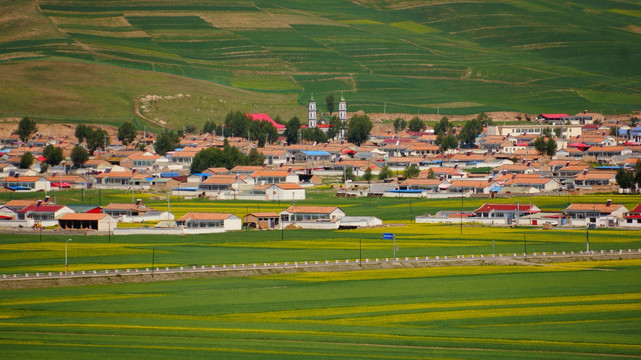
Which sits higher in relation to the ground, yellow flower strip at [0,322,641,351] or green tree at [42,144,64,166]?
green tree at [42,144,64,166]

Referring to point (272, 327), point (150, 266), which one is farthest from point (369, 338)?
point (150, 266)

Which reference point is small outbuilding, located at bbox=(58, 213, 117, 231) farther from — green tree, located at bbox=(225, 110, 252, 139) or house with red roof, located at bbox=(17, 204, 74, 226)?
green tree, located at bbox=(225, 110, 252, 139)

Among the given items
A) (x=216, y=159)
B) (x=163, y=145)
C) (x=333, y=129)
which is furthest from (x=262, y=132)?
(x=216, y=159)

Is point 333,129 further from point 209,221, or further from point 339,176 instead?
point 209,221

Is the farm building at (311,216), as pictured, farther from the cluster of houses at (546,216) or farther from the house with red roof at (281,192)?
the house with red roof at (281,192)

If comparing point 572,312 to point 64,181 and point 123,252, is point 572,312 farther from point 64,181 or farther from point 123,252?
point 64,181

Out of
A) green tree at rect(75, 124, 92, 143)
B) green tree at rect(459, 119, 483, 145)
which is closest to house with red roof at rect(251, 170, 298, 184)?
green tree at rect(459, 119, 483, 145)

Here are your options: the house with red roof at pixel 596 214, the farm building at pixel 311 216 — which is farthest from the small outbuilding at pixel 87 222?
the house with red roof at pixel 596 214
